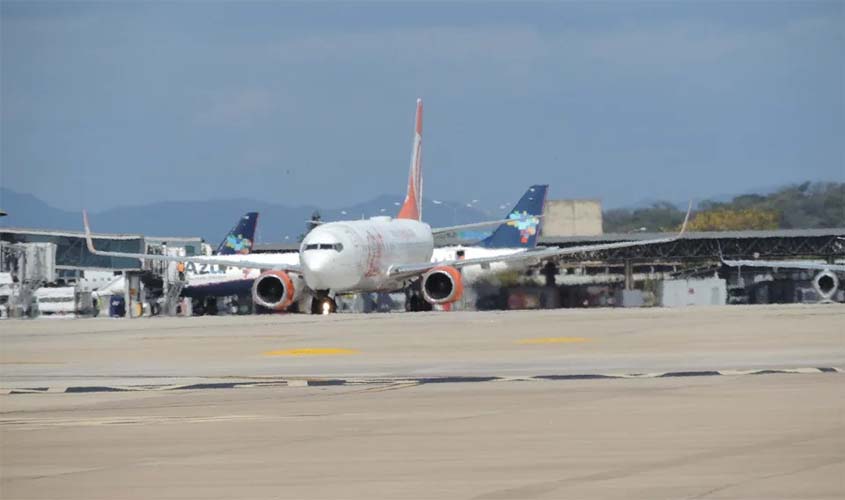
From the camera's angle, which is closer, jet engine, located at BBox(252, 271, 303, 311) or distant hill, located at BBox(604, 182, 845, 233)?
jet engine, located at BBox(252, 271, 303, 311)

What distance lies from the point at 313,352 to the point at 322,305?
3477 centimetres

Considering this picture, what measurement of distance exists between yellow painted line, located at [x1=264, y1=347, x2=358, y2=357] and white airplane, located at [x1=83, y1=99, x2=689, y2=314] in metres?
A: 30.9

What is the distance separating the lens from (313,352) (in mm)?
38531

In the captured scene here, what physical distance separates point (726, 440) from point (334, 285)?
56683 millimetres

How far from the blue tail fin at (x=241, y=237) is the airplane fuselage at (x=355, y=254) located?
168 ft

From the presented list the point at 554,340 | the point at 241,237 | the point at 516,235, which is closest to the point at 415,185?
the point at 516,235

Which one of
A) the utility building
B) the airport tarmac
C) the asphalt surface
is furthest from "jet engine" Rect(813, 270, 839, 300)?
the utility building

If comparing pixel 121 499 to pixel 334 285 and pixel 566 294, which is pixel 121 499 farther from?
pixel 566 294

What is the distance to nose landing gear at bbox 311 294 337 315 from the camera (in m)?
73.0

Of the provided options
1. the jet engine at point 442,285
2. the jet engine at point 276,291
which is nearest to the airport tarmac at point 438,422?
the jet engine at point 276,291

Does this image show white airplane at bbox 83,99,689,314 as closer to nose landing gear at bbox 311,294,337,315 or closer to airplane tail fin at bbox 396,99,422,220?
nose landing gear at bbox 311,294,337,315

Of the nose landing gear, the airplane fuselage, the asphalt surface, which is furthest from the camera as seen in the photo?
the nose landing gear

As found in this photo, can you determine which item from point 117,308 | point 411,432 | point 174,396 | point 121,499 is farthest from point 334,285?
point 121,499

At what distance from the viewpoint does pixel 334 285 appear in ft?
238
